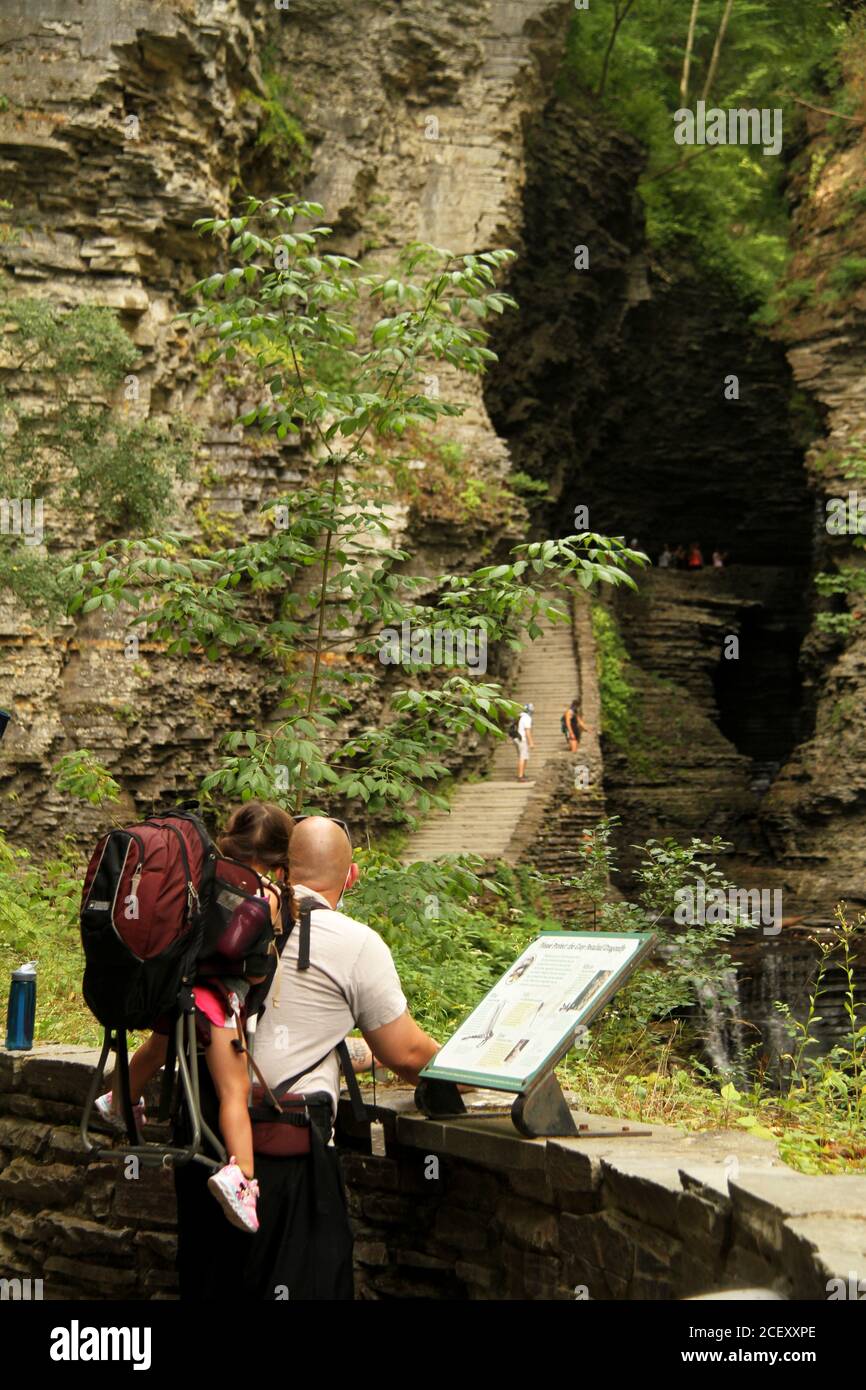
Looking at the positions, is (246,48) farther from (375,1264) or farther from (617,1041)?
(375,1264)

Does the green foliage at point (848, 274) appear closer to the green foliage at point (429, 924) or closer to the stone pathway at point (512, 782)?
the stone pathway at point (512, 782)

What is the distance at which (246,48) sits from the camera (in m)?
19.7

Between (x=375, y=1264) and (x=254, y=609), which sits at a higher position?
(x=254, y=609)

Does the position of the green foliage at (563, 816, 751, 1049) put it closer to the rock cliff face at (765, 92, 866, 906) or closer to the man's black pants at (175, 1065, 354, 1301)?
the man's black pants at (175, 1065, 354, 1301)

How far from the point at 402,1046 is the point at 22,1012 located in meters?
2.78

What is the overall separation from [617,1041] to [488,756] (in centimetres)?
1582

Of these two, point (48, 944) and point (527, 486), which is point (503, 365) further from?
point (48, 944)

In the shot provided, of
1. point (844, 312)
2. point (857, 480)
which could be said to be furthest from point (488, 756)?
point (844, 312)

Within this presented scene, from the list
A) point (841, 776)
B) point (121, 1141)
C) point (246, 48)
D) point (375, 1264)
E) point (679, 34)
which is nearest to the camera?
point (375, 1264)

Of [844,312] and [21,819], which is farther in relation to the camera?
[844,312]

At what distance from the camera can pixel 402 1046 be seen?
3.99 meters

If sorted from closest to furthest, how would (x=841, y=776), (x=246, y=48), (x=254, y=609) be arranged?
(x=254, y=609)
(x=246, y=48)
(x=841, y=776)

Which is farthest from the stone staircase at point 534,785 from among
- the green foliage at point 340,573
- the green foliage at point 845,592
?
the green foliage at point 340,573

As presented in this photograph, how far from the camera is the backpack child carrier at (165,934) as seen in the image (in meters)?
3.44
